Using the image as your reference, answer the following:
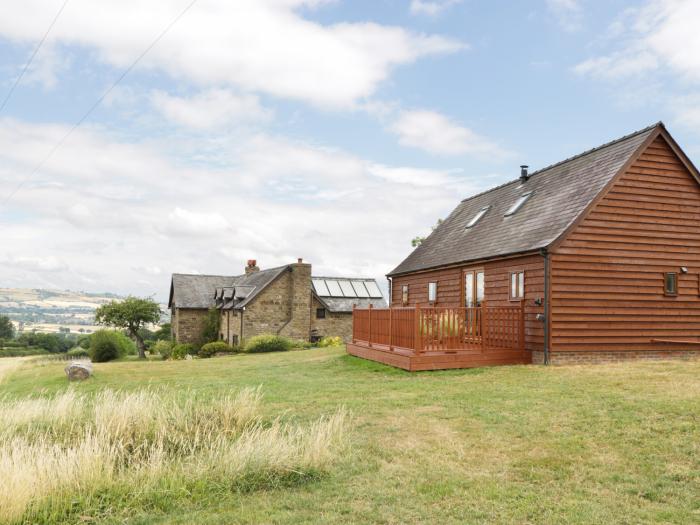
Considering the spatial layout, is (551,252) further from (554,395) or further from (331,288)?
(331,288)

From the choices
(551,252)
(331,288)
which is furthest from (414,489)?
(331,288)

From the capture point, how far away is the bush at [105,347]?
153 feet

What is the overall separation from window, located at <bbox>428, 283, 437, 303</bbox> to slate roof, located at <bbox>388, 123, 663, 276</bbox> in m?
0.79

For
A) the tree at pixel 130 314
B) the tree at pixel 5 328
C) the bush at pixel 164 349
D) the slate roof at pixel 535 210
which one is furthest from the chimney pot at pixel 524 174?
the tree at pixel 5 328

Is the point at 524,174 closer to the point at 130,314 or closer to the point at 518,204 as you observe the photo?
the point at 518,204

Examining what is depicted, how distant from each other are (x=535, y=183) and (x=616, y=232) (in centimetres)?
547

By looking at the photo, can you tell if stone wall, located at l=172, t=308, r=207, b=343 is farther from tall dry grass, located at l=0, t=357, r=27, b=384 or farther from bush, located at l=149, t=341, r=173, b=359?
tall dry grass, located at l=0, t=357, r=27, b=384

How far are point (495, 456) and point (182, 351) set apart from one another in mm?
39341

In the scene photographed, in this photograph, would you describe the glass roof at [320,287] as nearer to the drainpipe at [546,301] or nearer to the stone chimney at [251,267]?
the stone chimney at [251,267]

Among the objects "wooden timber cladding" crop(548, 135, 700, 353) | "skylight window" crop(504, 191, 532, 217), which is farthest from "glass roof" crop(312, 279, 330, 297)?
"wooden timber cladding" crop(548, 135, 700, 353)

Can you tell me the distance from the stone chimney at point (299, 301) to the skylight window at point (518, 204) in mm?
24305

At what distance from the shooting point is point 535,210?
2036 cm

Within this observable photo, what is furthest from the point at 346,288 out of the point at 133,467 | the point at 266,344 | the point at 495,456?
the point at 133,467

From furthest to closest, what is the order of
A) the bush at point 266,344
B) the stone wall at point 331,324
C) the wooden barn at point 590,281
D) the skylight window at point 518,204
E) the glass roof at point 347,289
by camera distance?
the glass roof at point 347,289, the stone wall at point 331,324, the bush at point 266,344, the skylight window at point 518,204, the wooden barn at point 590,281
